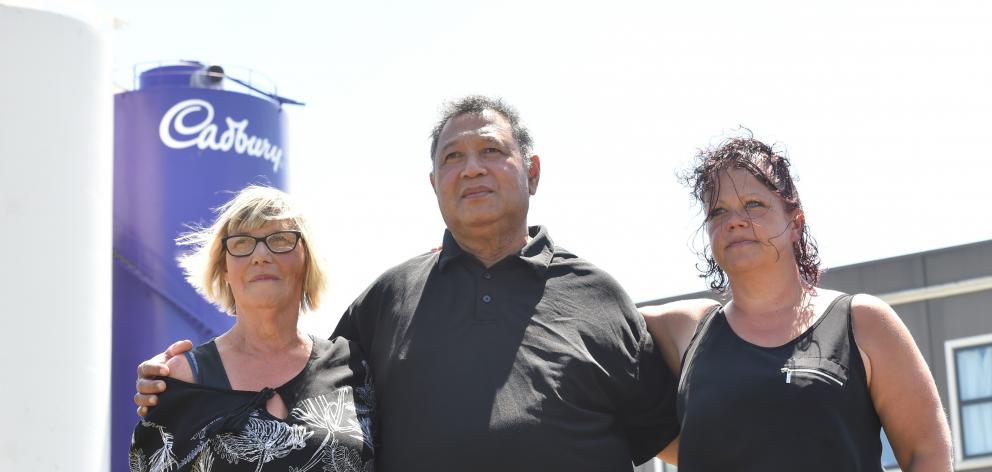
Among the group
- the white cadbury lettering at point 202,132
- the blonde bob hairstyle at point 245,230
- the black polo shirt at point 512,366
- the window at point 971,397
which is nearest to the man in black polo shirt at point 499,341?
the black polo shirt at point 512,366

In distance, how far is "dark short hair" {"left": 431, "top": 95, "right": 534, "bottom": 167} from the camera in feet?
18.0

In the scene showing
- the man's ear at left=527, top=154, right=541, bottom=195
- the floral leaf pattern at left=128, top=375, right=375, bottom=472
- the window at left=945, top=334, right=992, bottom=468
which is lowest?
the window at left=945, top=334, right=992, bottom=468

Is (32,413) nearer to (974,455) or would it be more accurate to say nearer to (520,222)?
(520,222)

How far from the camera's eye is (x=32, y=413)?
Answer: 518 inches

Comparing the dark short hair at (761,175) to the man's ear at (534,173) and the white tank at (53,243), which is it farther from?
the white tank at (53,243)

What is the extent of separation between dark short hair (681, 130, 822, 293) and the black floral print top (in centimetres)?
165

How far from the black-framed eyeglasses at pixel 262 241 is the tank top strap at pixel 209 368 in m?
0.40

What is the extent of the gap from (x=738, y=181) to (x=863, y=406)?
3.15ft

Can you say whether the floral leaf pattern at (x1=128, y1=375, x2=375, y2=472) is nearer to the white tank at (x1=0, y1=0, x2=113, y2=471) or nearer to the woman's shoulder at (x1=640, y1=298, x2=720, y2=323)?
the woman's shoulder at (x1=640, y1=298, x2=720, y2=323)

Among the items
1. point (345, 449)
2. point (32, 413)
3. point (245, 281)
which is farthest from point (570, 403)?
point (32, 413)

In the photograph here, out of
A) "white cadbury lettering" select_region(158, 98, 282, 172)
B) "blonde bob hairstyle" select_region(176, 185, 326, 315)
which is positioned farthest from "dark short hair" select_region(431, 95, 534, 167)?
"white cadbury lettering" select_region(158, 98, 282, 172)

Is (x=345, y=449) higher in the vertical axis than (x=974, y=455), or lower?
higher

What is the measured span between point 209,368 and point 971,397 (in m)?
17.3

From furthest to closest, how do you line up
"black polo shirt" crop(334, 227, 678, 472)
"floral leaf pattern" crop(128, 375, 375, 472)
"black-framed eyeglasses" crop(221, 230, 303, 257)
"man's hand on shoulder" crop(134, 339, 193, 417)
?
"black-framed eyeglasses" crop(221, 230, 303, 257) → "black polo shirt" crop(334, 227, 678, 472) → "man's hand on shoulder" crop(134, 339, 193, 417) → "floral leaf pattern" crop(128, 375, 375, 472)
